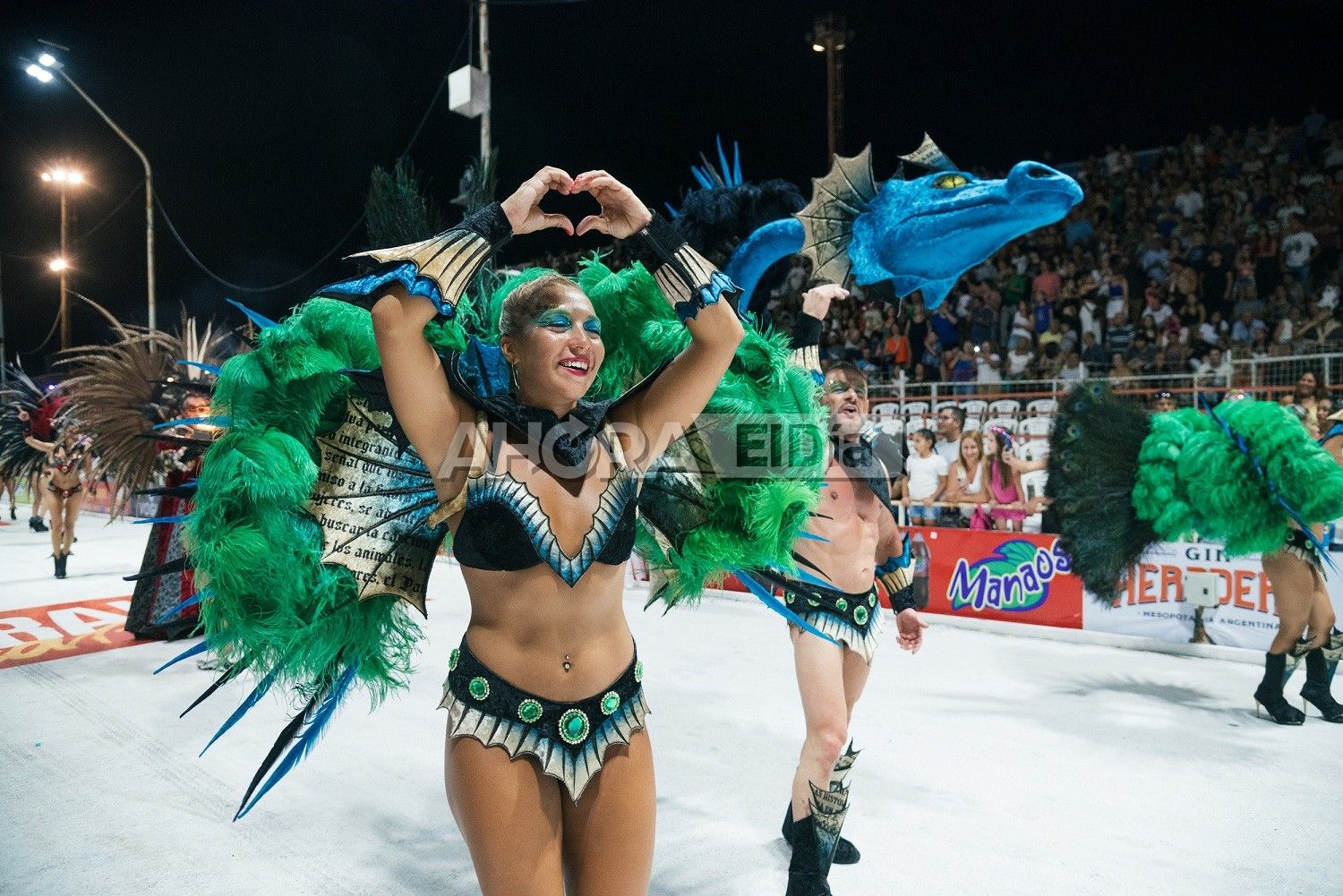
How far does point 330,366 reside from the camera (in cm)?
202

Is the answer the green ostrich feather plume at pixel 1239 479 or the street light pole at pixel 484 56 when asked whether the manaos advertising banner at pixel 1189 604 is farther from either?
the street light pole at pixel 484 56

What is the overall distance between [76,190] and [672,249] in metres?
19.0

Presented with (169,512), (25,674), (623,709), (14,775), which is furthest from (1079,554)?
(25,674)

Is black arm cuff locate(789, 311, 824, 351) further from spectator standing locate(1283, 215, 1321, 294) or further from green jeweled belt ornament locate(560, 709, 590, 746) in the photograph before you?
spectator standing locate(1283, 215, 1321, 294)

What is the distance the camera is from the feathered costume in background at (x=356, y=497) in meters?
1.95

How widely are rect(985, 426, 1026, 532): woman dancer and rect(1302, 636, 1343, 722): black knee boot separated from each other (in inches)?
119

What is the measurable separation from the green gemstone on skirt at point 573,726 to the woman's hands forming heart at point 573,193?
3.15ft

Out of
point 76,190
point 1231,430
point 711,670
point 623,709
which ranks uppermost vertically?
point 76,190

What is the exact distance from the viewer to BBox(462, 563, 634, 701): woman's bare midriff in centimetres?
180

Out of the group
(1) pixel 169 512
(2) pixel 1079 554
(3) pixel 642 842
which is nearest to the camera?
(3) pixel 642 842

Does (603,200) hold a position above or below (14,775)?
above

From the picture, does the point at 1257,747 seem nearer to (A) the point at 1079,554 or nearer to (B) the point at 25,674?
(A) the point at 1079,554

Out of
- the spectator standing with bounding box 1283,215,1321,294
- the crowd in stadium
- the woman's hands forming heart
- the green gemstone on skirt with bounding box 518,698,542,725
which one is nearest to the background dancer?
the crowd in stadium

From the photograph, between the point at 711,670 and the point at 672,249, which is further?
the point at 711,670
